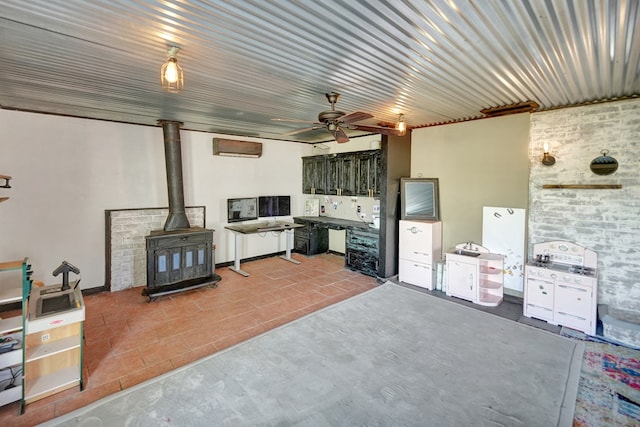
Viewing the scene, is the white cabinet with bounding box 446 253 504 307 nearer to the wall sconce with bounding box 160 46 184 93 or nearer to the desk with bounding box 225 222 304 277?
the desk with bounding box 225 222 304 277

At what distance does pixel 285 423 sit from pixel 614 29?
367 cm

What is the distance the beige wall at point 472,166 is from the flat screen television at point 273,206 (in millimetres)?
3020

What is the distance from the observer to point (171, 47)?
7.78 ft

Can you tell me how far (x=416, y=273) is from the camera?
5.29m

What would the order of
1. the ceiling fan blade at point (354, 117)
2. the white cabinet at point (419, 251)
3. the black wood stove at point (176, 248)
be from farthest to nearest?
the white cabinet at point (419, 251) → the black wood stove at point (176, 248) → the ceiling fan blade at point (354, 117)

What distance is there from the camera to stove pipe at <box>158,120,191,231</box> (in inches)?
199

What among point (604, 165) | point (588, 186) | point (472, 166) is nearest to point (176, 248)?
point (472, 166)

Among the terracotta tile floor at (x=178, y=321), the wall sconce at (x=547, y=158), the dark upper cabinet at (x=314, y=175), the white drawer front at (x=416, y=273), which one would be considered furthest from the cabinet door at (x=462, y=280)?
the dark upper cabinet at (x=314, y=175)

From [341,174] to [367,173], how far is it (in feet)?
2.47

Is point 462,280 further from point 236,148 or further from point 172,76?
point 236,148

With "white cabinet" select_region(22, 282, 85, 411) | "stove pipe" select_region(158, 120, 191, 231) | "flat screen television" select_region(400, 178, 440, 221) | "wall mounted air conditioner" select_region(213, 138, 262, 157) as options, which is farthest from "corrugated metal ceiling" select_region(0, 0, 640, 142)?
"white cabinet" select_region(22, 282, 85, 411)

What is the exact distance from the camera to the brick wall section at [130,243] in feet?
16.5

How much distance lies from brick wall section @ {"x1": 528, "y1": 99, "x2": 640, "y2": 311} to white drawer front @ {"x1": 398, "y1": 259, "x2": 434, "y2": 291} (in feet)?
5.02

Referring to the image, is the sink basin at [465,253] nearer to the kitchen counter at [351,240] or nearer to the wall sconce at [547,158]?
the kitchen counter at [351,240]
